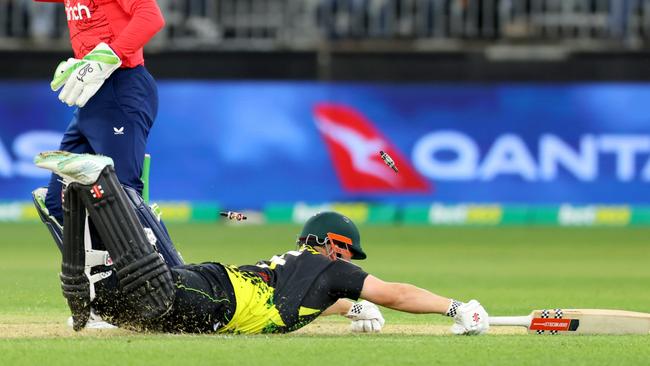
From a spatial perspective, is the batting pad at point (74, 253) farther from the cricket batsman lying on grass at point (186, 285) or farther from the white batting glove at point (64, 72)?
the white batting glove at point (64, 72)

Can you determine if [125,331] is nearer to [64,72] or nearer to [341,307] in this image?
[341,307]

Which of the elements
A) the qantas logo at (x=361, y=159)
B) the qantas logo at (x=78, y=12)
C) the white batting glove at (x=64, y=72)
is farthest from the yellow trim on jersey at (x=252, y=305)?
the qantas logo at (x=361, y=159)

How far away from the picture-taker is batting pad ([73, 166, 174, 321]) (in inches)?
232

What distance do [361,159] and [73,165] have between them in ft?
33.2

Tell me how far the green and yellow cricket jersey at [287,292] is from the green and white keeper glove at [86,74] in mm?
1150

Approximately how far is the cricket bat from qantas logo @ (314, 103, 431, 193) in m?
9.10

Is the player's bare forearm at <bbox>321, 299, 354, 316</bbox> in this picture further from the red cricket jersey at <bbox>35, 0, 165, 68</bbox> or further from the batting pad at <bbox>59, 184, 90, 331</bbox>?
the red cricket jersey at <bbox>35, 0, 165, 68</bbox>

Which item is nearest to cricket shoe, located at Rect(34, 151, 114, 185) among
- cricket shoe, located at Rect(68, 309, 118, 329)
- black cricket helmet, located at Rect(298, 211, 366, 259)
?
cricket shoe, located at Rect(68, 309, 118, 329)

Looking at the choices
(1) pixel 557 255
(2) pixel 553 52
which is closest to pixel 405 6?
(2) pixel 553 52

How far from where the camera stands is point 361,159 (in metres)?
15.8

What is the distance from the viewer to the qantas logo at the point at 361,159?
1579 centimetres

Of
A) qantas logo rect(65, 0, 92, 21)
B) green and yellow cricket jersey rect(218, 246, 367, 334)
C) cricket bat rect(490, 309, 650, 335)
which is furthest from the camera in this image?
qantas logo rect(65, 0, 92, 21)

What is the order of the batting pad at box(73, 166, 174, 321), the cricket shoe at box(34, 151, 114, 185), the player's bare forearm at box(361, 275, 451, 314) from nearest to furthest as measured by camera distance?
1. the cricket shoe at box(34, 151, 114, 185)
2. the batting pad at box(73, 166, 174, 321)
3. the player's bare forearm at box(361, 275, 451, 314)

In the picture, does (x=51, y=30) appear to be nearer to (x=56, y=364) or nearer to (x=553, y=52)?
(x=553, y=52)
